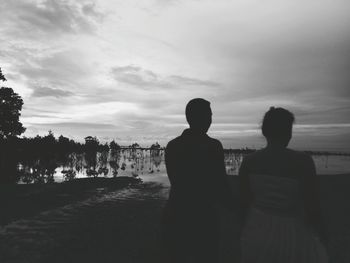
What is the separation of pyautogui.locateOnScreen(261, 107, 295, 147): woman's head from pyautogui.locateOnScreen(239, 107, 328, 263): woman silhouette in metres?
0.09

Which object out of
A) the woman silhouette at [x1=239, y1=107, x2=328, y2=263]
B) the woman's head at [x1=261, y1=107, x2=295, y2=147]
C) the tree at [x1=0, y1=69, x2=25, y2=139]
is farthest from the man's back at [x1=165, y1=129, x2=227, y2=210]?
the tree at [x1=0, y1=69, x2=25, y2=139]

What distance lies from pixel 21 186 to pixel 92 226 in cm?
1353

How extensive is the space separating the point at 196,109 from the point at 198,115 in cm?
7

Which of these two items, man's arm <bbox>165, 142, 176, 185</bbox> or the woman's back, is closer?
the woman's back

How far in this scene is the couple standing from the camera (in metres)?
3.10

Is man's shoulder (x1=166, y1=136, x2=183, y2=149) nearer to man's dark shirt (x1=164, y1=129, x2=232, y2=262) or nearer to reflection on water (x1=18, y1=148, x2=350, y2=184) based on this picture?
man's dark shirt (x1=164, y1=129, x2=232, y2=262)

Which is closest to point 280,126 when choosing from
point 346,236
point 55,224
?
point 346,236

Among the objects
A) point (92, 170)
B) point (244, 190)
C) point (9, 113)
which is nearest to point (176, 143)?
point (244, 190)

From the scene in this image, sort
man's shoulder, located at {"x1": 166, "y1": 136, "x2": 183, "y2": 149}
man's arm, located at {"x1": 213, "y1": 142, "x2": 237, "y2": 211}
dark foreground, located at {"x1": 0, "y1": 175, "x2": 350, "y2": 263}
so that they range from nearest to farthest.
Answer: man's arm, located at {"x1": 213, "y1": 142, "x2": 237, "y2": 211} < man's shoulder, located at {"x1": 166, "y1": 136, "x2": 183, "y2": 149} < dark foreground, located at {"x1": 0, "y1": 175, "x2": 350, "y2": 263}

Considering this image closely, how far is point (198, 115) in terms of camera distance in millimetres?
3604

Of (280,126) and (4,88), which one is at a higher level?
(4,88)

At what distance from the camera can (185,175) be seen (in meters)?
3.47

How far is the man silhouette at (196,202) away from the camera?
11.3ft

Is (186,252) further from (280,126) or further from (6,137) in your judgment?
(6,137)
